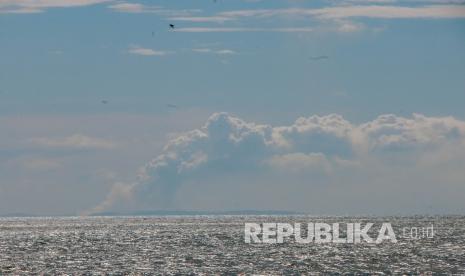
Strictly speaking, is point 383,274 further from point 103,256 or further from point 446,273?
point 103,256

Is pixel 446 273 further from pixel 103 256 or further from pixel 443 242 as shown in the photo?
pixel 443 242

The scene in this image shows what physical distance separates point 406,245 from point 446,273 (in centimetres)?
5989

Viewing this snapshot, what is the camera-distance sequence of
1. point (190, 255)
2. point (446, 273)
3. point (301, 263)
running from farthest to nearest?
point (190, 255), point (301, 263), point (446, 273)

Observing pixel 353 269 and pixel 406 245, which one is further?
pixel 406 245

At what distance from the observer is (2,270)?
118 m

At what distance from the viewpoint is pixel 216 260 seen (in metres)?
134

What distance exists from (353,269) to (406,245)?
183 feet

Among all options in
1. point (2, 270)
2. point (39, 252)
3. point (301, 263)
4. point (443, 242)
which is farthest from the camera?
point (443, 242)

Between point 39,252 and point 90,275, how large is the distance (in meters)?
54.9

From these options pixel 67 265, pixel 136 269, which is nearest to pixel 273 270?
pixel 136 269

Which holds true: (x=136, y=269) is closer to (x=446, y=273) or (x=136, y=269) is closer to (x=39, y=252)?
(x=446, y=273)

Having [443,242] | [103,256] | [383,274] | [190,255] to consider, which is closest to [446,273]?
[383,274]

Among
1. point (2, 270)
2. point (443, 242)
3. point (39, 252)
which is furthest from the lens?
point (443, 242)

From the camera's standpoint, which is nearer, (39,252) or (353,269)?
(353,269)
